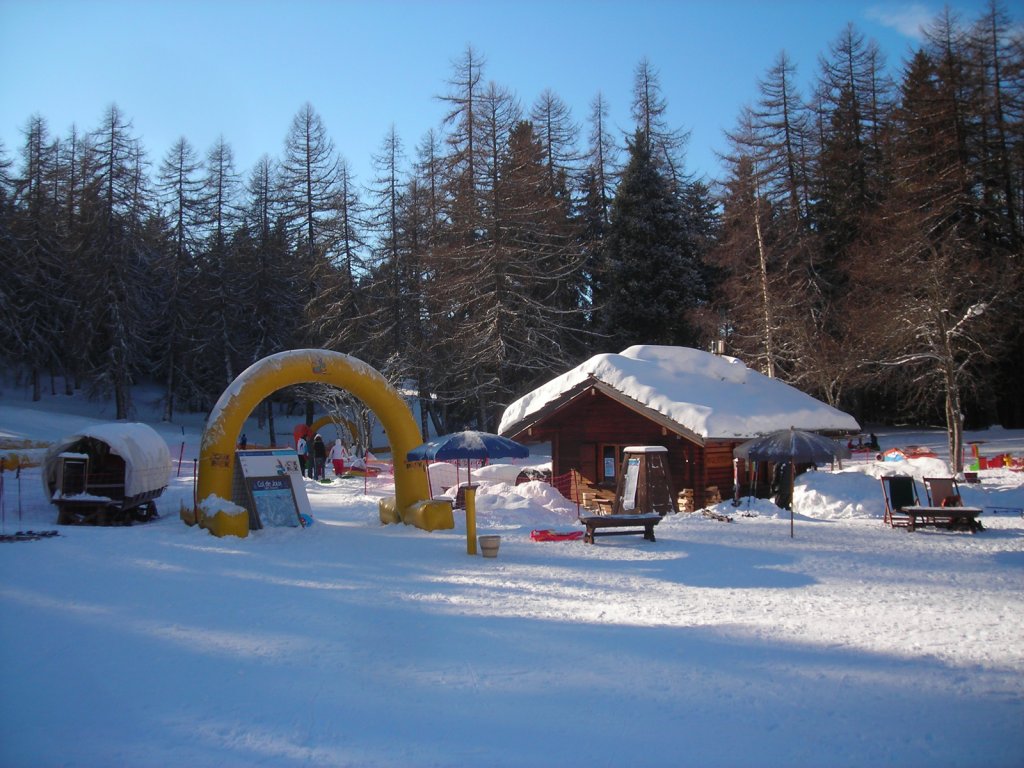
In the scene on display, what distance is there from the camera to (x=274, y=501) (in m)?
16.8

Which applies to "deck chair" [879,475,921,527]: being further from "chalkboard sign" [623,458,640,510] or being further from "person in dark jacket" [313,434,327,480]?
"person in dark jacket" [313,434,327,480]

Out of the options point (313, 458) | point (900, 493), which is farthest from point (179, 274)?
point (900, 493)

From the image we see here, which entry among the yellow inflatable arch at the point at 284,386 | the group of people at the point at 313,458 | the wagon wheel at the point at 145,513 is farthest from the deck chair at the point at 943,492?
the group of people at the point at 313,458

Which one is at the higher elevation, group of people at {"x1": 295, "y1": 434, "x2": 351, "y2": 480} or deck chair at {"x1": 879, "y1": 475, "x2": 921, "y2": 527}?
group of people at {"x1": 295, "y1": 434, "x2": 351, "y2": 480}

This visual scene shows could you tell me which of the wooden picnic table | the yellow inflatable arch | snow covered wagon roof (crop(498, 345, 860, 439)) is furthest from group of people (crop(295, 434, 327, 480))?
the wooden picnic table

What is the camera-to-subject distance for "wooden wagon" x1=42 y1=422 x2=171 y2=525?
683 inches

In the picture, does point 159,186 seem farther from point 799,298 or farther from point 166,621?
point 166,621

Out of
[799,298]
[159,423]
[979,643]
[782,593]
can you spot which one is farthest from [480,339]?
[979,643]

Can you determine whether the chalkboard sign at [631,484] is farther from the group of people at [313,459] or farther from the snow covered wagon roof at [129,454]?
the group of people at [313,459]

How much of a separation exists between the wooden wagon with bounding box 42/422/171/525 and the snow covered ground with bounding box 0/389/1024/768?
10.4ft

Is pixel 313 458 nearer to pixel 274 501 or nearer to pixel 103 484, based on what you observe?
pixel 103 484

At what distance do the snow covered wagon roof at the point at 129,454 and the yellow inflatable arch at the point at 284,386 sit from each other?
262cm

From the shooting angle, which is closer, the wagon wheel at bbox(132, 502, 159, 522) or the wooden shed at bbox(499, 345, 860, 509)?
the wagon wheel at bbox(132, 502, 159, 522)

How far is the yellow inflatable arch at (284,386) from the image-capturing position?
52.3ft
